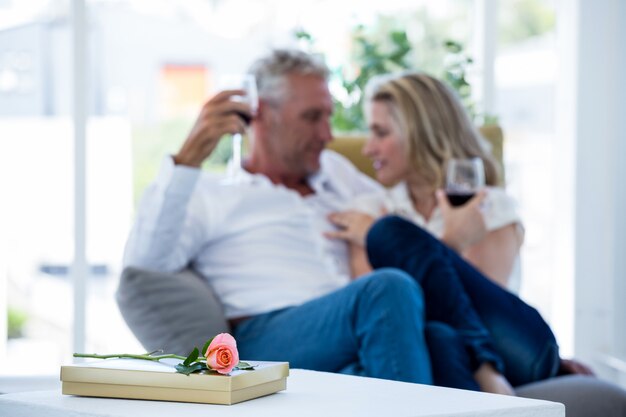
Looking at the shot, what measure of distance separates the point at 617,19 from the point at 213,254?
2.55 meters

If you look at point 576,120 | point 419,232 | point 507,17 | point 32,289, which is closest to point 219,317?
point 419,232

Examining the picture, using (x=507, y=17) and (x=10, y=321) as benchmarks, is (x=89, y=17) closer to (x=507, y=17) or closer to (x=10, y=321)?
(x=10, y=321)

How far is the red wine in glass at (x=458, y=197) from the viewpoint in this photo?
3059mm

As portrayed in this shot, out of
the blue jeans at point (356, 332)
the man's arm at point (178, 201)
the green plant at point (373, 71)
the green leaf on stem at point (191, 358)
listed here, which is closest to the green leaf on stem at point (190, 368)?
the green leaf on stem at point (191, 358)

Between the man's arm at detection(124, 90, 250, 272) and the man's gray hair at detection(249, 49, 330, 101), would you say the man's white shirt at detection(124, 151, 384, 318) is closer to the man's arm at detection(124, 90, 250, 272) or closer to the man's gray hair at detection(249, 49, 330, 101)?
the man's arm at detection(124, 90, 250, 272)

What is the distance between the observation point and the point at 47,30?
4609 millimetres

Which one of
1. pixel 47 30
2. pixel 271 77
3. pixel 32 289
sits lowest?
pixel 32 289

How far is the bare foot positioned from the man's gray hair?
44.5 inches

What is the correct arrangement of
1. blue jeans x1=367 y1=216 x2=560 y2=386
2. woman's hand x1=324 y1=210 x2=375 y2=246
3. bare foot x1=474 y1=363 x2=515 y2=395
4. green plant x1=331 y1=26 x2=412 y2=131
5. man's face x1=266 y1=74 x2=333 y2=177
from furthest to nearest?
green plant x1=331 y1=26 x2=412 y2=131, man's face x1=266 y1=74 x2=333 y2=177, woman's hand x1=324 y1=210 x2=375 y2=246, blue jeans x1=367 y1=216 x2=560 y2=386, bare foot x1=474 y1=363 x2=515 y2=395

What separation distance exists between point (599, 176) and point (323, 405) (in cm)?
358

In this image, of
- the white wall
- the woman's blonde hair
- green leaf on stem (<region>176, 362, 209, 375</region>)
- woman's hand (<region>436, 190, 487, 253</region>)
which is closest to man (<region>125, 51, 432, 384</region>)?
the woman's blonde hair

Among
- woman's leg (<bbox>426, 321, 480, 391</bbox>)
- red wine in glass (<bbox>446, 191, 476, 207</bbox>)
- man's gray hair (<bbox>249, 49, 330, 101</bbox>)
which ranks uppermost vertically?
man's gray hair (<bbox>249, 49, 330, 101</bbox>)

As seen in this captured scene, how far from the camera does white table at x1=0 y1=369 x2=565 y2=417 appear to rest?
1352 millimetres

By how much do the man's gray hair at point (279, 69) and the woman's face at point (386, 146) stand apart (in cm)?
21
